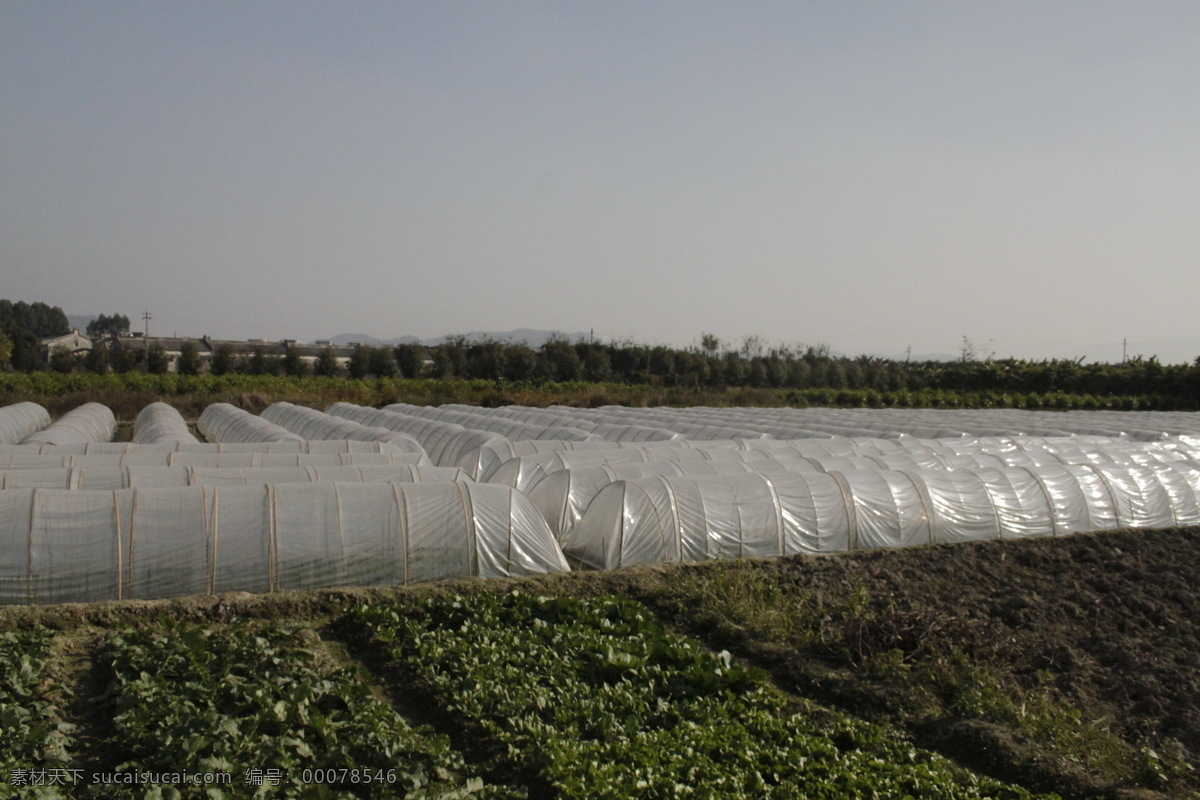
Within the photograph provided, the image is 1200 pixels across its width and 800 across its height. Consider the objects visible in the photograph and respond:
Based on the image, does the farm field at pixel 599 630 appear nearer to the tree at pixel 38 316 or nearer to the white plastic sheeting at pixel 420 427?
the white plastic sheeting at pixel 420 427

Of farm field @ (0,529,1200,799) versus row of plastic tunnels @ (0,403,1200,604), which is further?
row of plastic tunnels @ (0,403,1200,604)

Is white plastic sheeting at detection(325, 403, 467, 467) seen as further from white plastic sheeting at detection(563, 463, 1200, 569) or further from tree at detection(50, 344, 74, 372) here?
tree at detection(50, 344, 74, 372)

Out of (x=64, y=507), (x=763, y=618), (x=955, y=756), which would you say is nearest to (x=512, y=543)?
(x=763, y=618)

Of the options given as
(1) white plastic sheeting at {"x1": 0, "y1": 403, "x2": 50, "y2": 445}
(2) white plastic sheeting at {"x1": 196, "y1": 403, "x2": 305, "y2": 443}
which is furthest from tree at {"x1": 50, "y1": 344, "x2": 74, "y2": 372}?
(2) white plastic sheeting at {"x1": 196, "y1": 403, "x2": 305, "y2": 443}

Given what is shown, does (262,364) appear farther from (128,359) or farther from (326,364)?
(128,359)

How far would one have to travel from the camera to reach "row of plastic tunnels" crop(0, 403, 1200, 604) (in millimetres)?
9242

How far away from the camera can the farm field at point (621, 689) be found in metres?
5.50

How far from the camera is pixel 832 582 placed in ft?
35.1

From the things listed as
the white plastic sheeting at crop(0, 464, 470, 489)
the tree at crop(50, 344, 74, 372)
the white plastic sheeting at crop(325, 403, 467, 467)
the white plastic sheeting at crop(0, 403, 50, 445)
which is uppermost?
the tree at crop(50, 344, 74, 372)

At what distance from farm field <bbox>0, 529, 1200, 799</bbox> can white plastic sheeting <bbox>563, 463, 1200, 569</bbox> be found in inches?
60.0

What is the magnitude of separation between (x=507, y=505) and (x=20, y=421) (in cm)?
2451

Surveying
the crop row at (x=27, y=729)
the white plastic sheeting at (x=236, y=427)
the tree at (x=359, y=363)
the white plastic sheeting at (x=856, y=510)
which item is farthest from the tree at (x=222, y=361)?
the crop row at (x=27, y=729)

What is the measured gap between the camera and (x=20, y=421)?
28.3 m

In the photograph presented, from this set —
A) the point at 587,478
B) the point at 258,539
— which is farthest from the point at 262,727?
the point at 587,478
